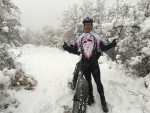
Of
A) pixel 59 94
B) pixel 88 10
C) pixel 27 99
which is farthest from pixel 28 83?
pixel 88 10

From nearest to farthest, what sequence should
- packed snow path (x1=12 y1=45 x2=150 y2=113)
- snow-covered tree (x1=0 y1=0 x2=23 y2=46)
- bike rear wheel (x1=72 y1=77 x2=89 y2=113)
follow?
bike rear wheel (x1=72 y1=77 x2=89 y2=113) < packed snow path (x1=12 y1=45 x2=150 y2=113) < snow-covered tree (x1=0 y1=0 x2=23 y2=46)

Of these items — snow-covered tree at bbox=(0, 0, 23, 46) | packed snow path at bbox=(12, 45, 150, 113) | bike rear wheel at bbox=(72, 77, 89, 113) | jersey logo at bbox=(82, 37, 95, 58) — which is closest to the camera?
bike rear wheel at bbox=(72, 77, 89, 113)

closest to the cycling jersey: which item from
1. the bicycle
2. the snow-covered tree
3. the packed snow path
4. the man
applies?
the man

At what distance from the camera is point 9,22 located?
3.81m

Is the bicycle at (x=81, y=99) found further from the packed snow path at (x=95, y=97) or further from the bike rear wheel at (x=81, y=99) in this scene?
the packed snow path at (x=95, y=97)

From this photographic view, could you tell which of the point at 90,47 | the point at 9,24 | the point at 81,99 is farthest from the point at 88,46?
the point at 9,24

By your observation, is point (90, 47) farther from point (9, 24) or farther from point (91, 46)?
point (9, 24)

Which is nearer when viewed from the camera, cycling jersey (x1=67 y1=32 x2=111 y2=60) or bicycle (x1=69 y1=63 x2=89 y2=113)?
bicycle (x1=69 y1=63 x2=89 y2=113)

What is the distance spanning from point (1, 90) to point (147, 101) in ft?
13.8

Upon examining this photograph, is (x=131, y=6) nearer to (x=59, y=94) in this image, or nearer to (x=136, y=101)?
(x=136, y=101)

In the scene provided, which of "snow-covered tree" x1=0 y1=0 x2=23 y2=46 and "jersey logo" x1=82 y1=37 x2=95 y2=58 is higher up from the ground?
"snow-covered tree" x1=0 y1=0 x2=23 y2=46

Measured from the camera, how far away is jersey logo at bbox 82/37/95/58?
10.6 feet

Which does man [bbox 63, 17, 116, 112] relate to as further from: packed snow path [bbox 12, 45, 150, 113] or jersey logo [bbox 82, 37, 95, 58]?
packed snow path [bbox 12, 45, 150, 113]

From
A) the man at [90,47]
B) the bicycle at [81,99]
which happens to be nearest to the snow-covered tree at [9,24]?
the man at [90,47]
